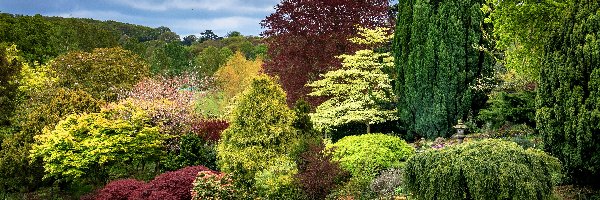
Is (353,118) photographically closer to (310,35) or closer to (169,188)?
(310,35)

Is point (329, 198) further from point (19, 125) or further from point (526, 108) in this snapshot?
point (19, 125)

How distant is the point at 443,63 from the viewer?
54.2 feet

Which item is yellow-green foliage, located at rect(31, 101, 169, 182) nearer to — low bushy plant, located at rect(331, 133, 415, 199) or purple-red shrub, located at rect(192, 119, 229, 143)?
purple-red shrub, located at rect(192, 119, 229, 143)

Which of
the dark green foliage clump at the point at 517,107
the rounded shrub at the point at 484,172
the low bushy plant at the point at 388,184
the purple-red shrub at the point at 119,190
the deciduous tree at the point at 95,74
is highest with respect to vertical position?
the deciduous tree at the point at 95,74

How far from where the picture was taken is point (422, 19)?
17.2 metres

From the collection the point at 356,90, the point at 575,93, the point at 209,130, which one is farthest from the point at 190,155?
the point at 575,93

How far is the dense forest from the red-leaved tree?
0.17 feet

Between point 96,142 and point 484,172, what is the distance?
10.7 meters

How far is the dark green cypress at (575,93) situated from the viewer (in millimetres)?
9492

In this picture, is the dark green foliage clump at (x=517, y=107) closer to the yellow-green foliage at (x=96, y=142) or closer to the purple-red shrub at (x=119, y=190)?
the purple-red shrub at (x=119, y=190)

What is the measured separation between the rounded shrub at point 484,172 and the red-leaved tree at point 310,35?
10.4 meters

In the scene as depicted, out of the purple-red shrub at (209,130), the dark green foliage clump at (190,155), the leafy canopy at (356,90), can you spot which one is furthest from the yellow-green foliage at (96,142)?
the leafy canopy at (356,90)

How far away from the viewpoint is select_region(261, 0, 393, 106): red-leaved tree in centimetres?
1922

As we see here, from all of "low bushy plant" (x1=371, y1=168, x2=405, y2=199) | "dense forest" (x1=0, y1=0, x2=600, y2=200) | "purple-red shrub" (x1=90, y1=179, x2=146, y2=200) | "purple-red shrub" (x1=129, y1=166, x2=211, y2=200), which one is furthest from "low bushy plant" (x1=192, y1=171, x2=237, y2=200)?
"low bushy plant" (x1=371, y1=168, x2=405, y2=199)
